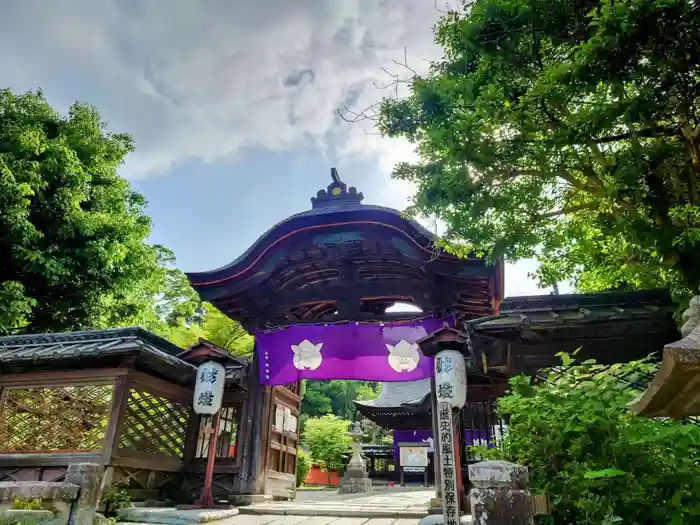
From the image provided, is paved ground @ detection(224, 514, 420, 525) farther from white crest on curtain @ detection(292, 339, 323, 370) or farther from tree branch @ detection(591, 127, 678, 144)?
tree branch @ detection(591, 127, 678, 144)

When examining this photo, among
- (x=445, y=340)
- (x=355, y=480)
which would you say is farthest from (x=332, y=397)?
(x=445, y=340)

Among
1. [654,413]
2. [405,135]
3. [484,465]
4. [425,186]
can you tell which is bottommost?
[484,465]

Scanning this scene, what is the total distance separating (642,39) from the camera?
466 cm

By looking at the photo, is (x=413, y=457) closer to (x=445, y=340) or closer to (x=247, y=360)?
(x=247, y=360)

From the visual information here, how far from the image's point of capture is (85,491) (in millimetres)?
4820

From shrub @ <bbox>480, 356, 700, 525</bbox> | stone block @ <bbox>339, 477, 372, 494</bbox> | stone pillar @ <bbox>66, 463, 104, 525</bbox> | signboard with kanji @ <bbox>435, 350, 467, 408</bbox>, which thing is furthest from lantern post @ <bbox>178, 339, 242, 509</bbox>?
stone block @ <bbox>339, 477, 372, 494</bbox>

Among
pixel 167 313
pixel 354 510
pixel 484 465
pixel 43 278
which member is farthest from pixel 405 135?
pixel 167 313

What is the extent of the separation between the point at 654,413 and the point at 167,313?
82.7 ft

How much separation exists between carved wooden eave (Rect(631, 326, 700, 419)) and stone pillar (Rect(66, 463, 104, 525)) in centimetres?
532

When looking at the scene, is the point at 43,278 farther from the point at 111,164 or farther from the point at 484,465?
the point at 484,465

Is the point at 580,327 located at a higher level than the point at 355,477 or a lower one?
higher

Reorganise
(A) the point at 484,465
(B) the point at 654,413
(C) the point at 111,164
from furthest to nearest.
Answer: (C) the point at 111,164
(A) the point at 484,465
(B) the point at 654,413

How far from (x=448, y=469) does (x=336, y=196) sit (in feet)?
21.7

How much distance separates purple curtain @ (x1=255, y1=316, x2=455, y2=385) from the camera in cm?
896
